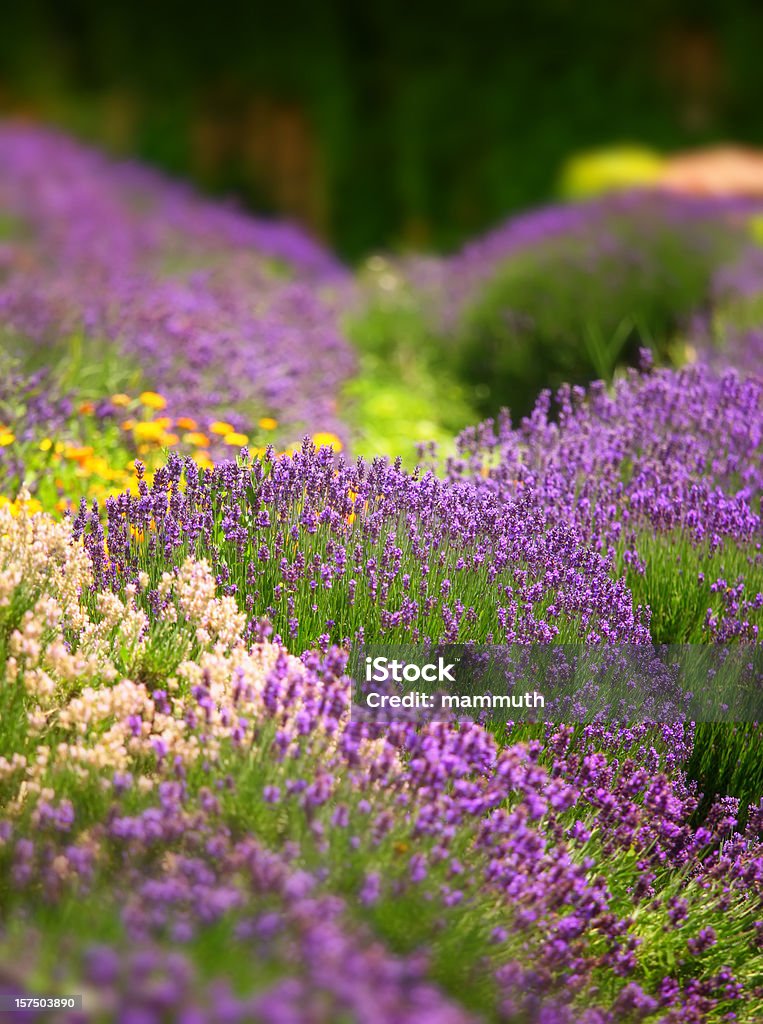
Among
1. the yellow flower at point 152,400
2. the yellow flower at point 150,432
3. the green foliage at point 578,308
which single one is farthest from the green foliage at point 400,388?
the yellow flower at point 150,432

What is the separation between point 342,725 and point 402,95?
41.6ft

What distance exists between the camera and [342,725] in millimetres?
2184

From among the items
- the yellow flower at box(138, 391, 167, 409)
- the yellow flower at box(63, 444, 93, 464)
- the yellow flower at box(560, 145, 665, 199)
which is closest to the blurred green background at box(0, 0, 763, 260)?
the yellow flower at box(560, 145, 665, 199)

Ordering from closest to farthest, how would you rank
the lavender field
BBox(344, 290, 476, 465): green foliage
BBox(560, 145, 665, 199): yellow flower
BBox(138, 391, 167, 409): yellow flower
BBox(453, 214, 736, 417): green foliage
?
the lavender field, BBox(138, 391, 167, 409): yellow flower, BBox(344, 290, 476, 465): green foliage, BBox(453, 214, 736, 417): green foliage, BBox(560, 145, 665, 199): yellow flower

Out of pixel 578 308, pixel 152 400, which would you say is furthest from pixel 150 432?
pixel 578 308

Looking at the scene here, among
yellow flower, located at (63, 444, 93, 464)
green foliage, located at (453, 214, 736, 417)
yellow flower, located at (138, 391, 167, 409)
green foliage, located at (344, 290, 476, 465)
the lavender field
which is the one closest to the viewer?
the lavender field

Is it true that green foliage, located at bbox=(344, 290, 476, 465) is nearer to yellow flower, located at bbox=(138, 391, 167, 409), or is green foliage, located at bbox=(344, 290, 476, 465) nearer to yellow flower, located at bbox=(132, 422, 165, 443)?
yellow flower, located at bbox=(138, 391, 167, 409)

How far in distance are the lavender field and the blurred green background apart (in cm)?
911

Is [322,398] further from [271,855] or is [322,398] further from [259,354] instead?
[271,855]

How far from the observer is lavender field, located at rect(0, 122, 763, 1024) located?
1.55 meters

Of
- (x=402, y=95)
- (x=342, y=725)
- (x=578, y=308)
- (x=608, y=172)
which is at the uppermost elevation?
(x=402, y=95)

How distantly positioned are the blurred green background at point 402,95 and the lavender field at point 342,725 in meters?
9.11

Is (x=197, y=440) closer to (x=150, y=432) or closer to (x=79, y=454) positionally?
(x=150, y=432)

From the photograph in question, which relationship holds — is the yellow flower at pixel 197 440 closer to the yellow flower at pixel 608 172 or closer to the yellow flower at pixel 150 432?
the yellow flower at pixel 150 432
